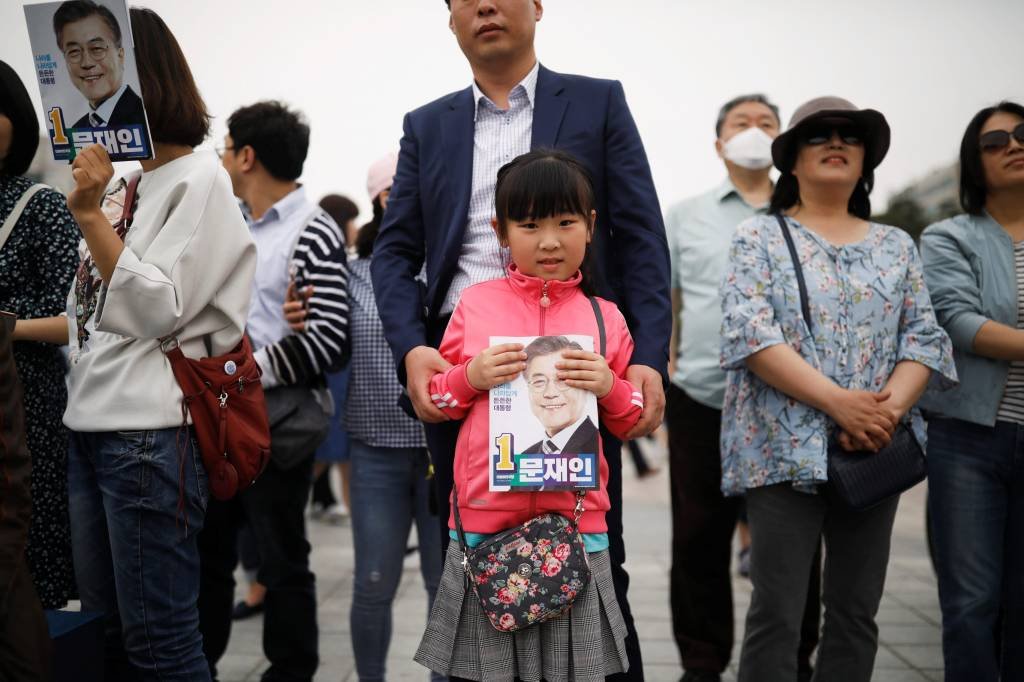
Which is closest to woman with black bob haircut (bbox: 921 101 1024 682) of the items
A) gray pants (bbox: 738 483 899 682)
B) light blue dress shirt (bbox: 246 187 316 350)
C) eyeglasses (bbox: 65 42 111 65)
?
gray pants (bbox: 738 483 899 682)

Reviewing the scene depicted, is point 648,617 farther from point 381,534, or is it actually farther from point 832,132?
point 832,132

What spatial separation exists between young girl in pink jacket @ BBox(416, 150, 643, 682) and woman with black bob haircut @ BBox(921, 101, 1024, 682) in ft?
4.82

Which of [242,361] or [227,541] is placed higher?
[242,361]

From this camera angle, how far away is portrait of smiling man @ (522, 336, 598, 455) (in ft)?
7.06

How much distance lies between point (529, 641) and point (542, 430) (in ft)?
1.72

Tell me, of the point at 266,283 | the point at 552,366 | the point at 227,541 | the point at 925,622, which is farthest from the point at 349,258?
the point at 925,622

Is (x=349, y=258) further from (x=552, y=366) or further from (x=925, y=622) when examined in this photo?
(x=925, y=622)

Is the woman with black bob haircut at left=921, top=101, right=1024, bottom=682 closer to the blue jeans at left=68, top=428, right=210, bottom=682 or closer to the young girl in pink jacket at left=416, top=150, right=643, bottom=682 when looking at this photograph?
the young girl in pink jacket at left=416, top=150, right=643, bottom=682

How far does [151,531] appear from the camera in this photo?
92.2 inches

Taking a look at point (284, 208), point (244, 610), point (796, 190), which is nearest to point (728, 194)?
point (796, 190)

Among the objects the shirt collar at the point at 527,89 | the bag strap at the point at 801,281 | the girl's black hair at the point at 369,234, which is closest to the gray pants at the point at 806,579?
the bag strap at the point at 801,281

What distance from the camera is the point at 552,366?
218cm

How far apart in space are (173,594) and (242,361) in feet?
2.05

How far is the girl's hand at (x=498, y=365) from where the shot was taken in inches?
84.2
